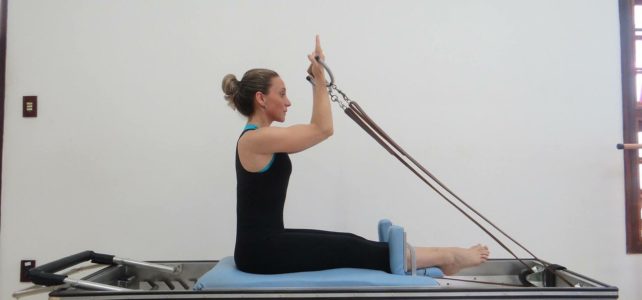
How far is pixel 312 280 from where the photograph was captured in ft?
4.30

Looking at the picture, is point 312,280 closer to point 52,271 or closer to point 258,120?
point 258,120

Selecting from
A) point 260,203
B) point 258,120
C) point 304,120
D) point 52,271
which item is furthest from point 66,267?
point 304,120

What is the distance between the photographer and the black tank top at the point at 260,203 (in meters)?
1.43

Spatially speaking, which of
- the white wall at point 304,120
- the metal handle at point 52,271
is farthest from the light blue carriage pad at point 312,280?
the white wall at point 304,120

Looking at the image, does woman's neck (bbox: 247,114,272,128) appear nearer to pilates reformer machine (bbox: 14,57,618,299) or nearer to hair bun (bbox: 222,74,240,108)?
hair bun (bbox: 222,74,240,108)

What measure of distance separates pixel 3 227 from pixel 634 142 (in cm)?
331

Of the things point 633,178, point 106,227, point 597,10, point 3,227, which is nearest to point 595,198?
point 633,178

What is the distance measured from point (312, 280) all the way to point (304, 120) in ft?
3.54

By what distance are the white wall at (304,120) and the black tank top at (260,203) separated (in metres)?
0.78

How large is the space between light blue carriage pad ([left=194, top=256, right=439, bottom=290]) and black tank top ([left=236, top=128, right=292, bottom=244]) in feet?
0.44

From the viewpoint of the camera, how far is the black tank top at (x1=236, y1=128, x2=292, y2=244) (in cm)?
143

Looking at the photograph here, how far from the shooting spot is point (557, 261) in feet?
7.36

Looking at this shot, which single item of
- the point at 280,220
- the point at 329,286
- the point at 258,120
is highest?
the point at 258,120

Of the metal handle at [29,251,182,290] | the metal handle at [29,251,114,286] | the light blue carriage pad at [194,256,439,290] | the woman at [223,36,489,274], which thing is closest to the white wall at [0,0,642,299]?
the metal handle at [29,251,182,290]
